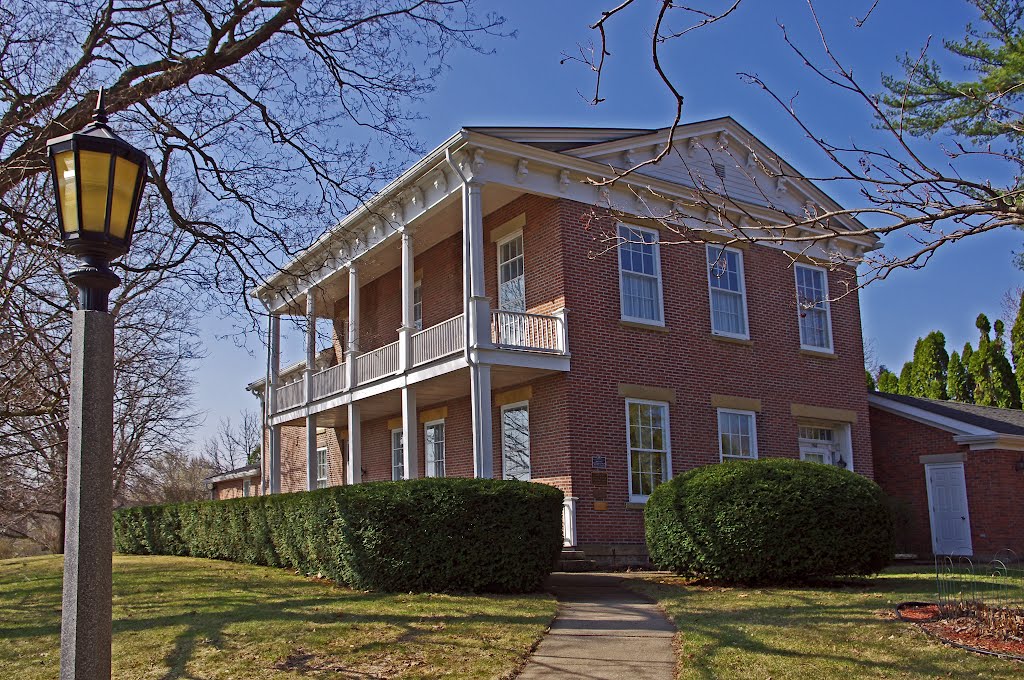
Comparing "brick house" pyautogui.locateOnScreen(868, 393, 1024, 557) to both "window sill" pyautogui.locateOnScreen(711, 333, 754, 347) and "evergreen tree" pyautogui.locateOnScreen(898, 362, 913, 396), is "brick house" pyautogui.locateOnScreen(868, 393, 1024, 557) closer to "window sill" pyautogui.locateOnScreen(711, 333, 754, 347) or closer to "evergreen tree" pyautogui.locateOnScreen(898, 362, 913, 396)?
"window sill" pyautogui.locateOnScreen(711, 333, 754, 347)

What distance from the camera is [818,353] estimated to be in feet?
71.0

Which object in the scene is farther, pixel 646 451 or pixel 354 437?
pixel 354 437

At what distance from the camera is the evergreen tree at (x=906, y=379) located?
38250 mm

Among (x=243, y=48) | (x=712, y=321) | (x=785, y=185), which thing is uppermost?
(x=785, y=185)

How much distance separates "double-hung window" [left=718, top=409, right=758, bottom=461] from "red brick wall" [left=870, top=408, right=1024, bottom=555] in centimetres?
375

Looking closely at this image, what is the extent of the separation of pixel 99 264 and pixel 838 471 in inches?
430

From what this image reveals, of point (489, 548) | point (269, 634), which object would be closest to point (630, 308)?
point (489, 548)

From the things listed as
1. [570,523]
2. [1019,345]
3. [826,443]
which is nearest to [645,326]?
[570,523]

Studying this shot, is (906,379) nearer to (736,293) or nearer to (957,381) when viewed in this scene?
(957,381)

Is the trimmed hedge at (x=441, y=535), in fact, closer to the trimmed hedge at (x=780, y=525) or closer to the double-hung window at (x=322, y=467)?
the trimmed hedge at (x=780, y=525)

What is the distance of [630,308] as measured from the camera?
18406 mm

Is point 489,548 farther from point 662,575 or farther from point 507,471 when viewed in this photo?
point 507,471

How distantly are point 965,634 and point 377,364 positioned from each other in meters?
13.6

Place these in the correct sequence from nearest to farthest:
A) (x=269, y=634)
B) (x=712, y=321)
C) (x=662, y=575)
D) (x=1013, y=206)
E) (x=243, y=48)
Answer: (x=1013, y=206) < (x=269, y=634) < (x=243, y=48) < (x=662, y=575) < (x=712, y=321)
